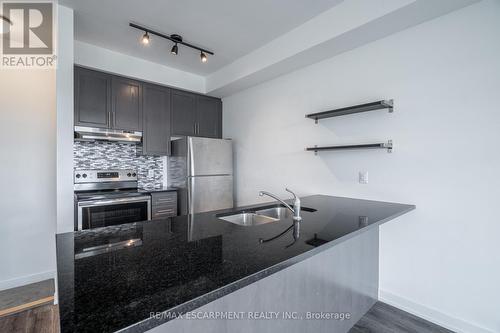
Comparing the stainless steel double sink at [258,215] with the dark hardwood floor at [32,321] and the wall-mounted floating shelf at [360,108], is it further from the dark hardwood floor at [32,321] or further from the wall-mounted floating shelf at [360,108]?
the dark hardwood floor at [32,321]

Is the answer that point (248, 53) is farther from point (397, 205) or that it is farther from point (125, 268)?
point (125, 268)

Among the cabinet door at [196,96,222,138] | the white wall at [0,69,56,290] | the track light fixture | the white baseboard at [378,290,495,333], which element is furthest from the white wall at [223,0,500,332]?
the white wall at [0,69,56,290]

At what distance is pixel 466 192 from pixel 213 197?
2.74 metres

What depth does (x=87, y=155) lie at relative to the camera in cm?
310

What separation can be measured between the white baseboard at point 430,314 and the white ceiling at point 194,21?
2711mm

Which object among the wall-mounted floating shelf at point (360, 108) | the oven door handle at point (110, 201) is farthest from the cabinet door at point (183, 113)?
the wall-mounted floating shelf at point (360, 108)

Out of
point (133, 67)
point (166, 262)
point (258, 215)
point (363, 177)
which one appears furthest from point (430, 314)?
point (133, 67)

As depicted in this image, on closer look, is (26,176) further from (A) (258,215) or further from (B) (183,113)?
(A) (258,215)

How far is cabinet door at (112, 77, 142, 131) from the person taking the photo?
3.03m

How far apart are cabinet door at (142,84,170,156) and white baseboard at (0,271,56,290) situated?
1803mm

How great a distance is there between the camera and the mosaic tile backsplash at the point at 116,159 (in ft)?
10.1

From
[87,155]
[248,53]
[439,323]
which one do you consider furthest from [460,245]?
[87,155]

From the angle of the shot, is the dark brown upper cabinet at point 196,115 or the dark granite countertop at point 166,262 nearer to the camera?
the dark granite countertop at point 166,262

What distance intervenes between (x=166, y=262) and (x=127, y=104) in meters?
2.86
